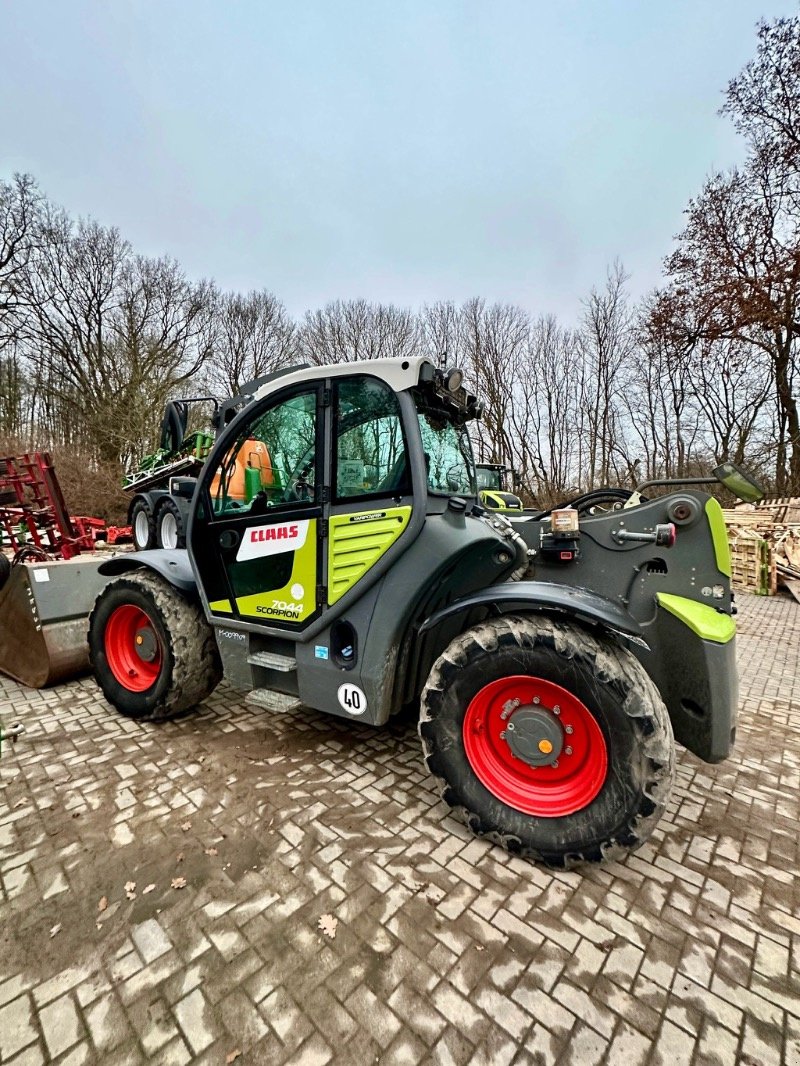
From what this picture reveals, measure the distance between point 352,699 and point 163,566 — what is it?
190cm

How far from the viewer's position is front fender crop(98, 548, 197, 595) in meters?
3.62

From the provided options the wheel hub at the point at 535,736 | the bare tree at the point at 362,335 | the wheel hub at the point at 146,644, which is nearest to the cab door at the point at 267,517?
the wheel hub at the point at 146,644

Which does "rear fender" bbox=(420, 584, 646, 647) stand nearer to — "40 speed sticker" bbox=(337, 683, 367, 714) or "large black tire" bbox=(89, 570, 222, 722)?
"40 speed sticker" bbox=(337, 683, 367, 714)

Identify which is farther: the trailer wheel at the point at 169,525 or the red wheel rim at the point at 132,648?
the trailer wheel at the point at 169,525

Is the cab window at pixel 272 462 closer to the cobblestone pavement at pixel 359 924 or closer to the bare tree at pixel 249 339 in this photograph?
the cobblestone pavement at pixel 359 924

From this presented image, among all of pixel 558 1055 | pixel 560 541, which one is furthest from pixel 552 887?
pixel 560 541

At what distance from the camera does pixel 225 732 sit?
353cm

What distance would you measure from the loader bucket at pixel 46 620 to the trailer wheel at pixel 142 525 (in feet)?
23.4

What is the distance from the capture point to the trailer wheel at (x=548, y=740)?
2107mm

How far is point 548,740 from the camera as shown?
2.31m

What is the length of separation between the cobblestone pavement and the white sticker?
1.34 m

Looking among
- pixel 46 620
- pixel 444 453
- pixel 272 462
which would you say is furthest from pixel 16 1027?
pixel 46 620

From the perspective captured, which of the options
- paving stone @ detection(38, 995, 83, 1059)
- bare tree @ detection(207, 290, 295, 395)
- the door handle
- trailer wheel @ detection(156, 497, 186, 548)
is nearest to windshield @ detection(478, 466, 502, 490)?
the door handle

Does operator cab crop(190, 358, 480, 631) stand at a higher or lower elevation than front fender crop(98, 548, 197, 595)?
higher
